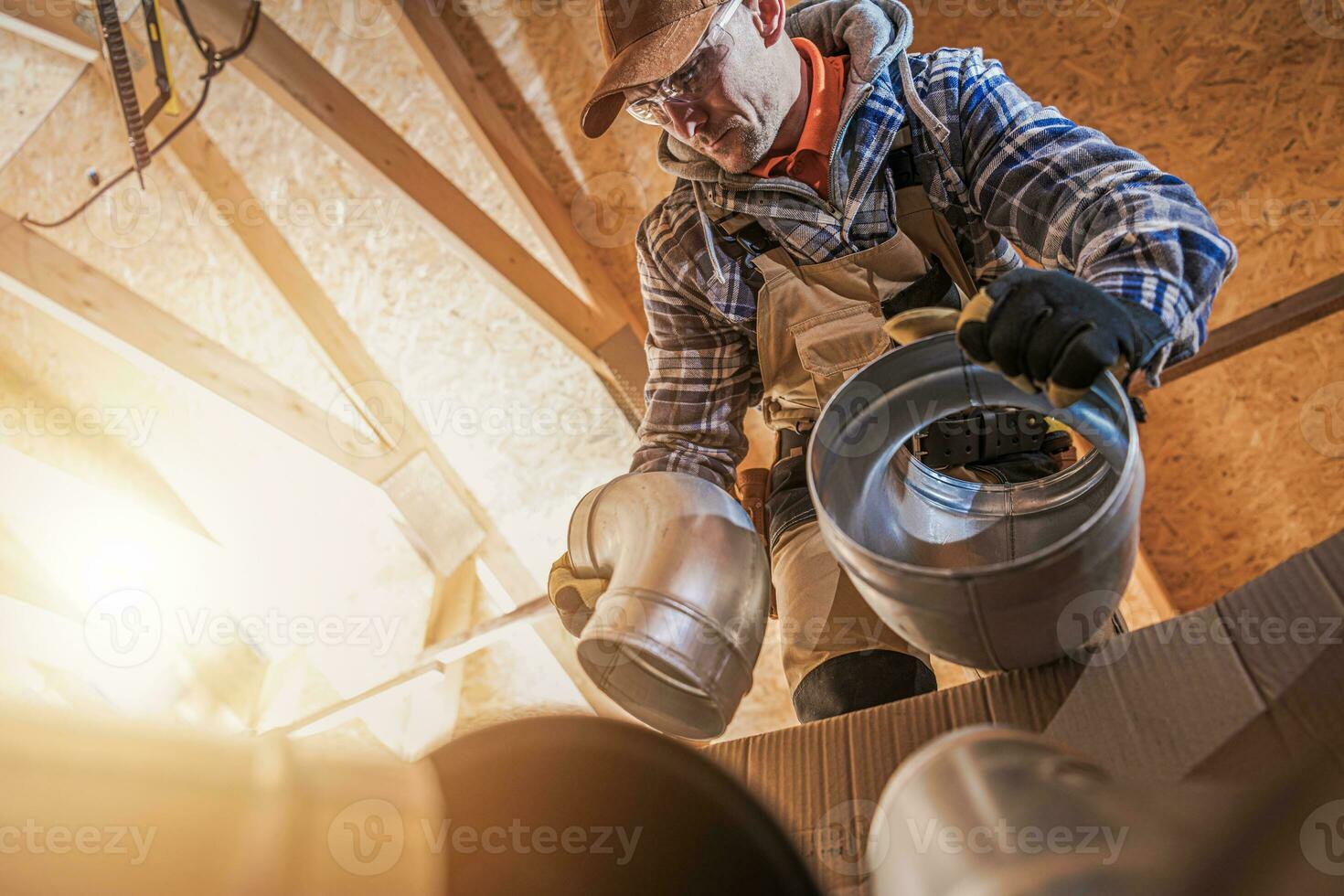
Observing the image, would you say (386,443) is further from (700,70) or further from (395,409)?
(700,70)

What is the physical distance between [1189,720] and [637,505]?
0.62m

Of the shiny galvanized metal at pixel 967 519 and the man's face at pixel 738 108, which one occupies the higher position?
the man's face at pixel 738 108

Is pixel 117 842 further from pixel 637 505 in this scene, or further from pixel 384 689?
pixel 384 689

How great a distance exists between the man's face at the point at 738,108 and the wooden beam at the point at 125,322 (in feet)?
7.96

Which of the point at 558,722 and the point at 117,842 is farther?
the point at 558,722

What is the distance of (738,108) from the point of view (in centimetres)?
149

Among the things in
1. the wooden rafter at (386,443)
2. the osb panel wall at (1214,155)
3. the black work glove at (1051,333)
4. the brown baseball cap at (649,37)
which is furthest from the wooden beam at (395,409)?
the black work glove at (1051,333)

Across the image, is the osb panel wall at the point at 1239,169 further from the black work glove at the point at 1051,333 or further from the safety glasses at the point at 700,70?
the black work glove at the point at 1051,333

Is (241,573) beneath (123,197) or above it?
beneath

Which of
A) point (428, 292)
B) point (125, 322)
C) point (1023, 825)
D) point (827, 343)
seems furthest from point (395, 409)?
point (1023, 825)

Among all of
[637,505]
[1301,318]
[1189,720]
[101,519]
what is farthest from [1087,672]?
[101,519]

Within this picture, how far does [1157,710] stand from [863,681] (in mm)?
483

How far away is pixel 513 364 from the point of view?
3.44 meters

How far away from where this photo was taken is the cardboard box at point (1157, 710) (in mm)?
861
